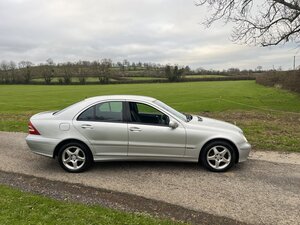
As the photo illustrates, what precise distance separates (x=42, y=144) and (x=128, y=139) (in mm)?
1718

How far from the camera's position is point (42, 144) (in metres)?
6.37

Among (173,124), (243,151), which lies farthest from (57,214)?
(243,151)

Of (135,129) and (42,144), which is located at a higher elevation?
(135,129)

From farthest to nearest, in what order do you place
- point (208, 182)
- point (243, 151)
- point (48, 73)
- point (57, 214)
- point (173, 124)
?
point (48, 73), point (243, 151), point (173, 124), point (208, 182), point (57, 214)

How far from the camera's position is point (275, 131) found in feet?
35.7

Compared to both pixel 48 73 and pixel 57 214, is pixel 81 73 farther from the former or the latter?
pixel 57 214

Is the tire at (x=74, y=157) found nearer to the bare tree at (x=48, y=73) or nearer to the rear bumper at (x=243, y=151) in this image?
the rear bumper at (x=243, y=151)

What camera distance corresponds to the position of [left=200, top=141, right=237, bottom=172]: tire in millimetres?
6262

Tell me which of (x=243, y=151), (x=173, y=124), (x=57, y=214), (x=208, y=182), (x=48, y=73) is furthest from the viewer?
(x=48, y=73)

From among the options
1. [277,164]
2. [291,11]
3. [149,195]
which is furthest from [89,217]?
[291,11]

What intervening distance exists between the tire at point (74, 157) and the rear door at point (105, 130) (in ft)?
0.73

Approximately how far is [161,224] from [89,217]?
92 cm

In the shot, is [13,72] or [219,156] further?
[13,72]

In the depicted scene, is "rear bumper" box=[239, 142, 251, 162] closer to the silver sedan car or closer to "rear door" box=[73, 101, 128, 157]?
the silver sedan car
